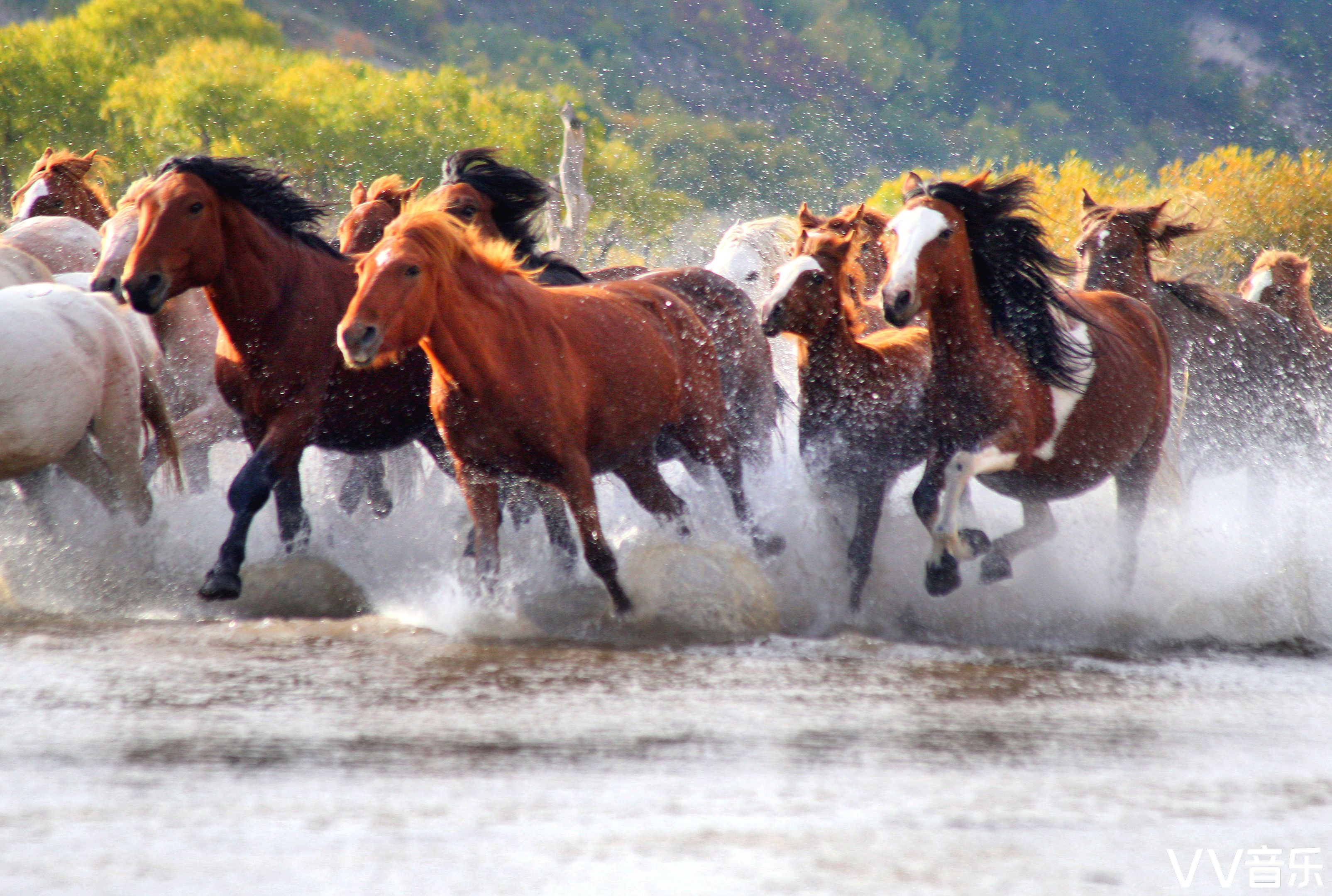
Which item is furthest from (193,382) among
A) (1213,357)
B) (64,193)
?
(1213,357)

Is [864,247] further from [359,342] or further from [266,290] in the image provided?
[359,342]

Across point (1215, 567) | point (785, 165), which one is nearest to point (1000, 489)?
point (1215, 567)

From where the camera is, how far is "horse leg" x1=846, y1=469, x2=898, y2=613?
5.72m

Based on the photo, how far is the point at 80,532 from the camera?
Answer: 6.27m

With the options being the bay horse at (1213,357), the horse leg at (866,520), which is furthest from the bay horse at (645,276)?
the bay horse at (1213,357)

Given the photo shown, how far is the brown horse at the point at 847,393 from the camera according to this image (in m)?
5.74

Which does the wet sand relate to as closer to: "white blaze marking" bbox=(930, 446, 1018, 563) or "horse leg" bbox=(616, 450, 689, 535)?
"white blaze marking" bbox=(930, 446, 1018, 563)

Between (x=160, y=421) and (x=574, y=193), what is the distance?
13741mm

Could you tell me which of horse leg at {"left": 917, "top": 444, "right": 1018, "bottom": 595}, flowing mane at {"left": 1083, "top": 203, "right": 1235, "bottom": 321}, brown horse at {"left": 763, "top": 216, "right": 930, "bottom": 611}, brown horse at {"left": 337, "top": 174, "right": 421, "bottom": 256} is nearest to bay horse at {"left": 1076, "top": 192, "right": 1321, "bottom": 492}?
flowing mane at {"left": 1083, "top": 203, "right": 1235, "bottom": 321}

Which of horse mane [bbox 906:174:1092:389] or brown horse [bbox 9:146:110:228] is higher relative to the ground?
horse mane [bbox 906:174:1092:389]

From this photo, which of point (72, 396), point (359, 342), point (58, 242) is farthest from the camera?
point (58, 242)

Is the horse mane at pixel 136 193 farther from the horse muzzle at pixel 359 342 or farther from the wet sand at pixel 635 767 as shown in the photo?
the wet sand at pixel 635 767

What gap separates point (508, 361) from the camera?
5.05 m

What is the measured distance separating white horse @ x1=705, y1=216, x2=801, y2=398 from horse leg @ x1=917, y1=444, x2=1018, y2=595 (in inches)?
144
